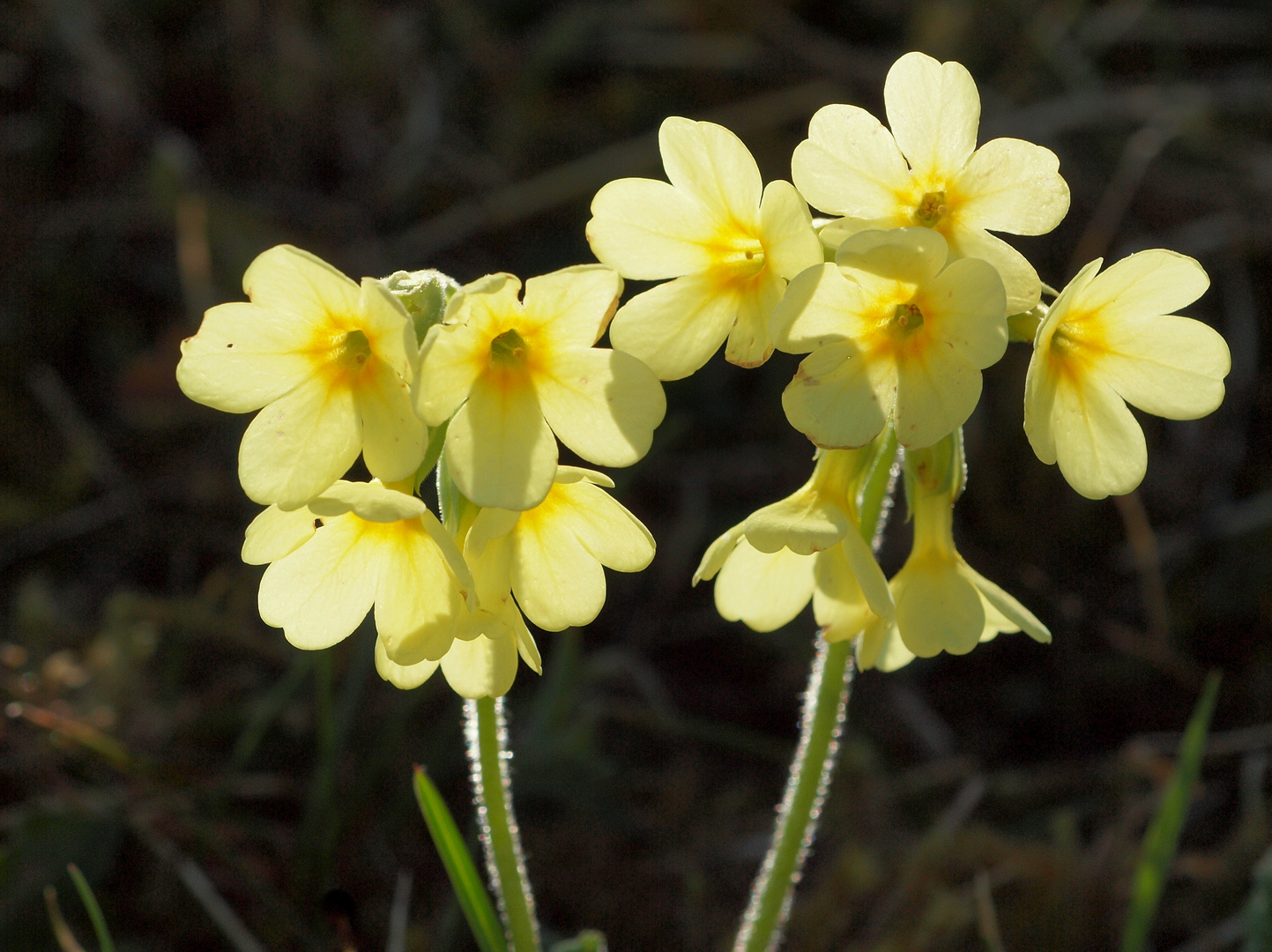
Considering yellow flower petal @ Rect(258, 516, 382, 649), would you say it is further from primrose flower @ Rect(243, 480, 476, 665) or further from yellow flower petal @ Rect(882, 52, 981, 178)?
yellow flower petal @ Rect(882, 52, 981, 178)

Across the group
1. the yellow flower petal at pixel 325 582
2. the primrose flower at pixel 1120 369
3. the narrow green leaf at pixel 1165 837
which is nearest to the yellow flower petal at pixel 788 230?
the primrose flower at pixel 1120 369

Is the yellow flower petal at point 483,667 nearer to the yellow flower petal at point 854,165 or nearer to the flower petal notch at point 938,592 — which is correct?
the flower petal notch at point 938,592

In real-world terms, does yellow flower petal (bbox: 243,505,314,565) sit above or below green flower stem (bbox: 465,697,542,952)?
above

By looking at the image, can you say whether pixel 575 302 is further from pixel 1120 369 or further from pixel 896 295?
pixel 1120 369

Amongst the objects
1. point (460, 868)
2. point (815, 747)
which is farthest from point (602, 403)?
point (460, 868)

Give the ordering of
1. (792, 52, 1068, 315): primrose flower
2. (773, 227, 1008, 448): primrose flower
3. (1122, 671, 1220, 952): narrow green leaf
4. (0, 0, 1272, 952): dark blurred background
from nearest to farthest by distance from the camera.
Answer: (773, 227, 1008, 448): primrose flower < (792, 52, 1068, 315): primrose flower < (1122, 671, 1220, 952): narrow green leaf < (0, 0, 1272, 952): dark blurred background

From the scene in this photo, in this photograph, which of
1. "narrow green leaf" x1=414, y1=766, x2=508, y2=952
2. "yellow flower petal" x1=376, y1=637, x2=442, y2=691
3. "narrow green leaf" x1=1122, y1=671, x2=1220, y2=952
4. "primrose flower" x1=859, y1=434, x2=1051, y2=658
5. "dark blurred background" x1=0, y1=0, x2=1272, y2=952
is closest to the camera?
"yellow flower petal" x1=376, y1=637, x2=442, y2=691

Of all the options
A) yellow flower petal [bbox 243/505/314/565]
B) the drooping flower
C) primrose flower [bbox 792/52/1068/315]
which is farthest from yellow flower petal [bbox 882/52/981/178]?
yellow flower petal [bbox 243/505/314/565]
